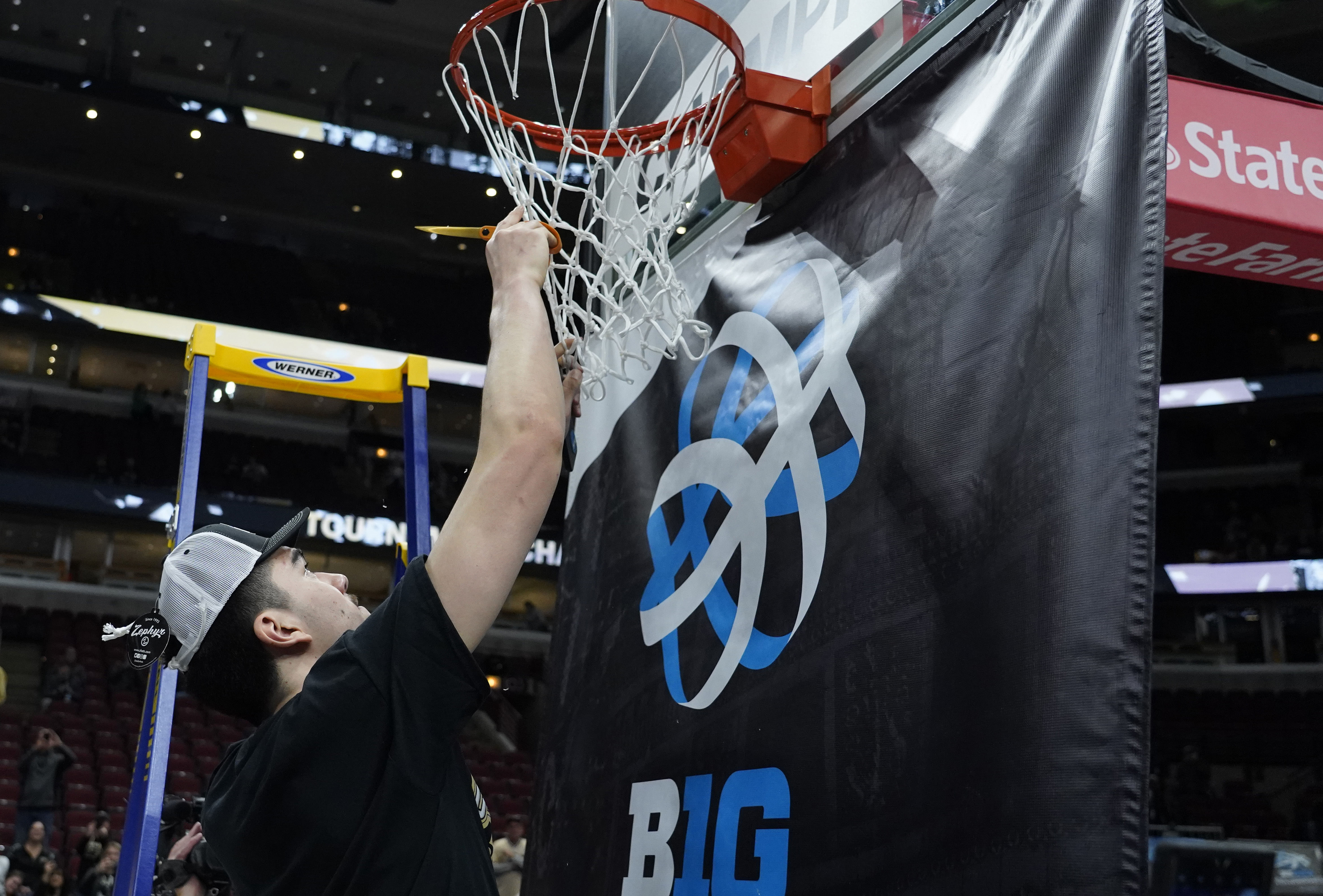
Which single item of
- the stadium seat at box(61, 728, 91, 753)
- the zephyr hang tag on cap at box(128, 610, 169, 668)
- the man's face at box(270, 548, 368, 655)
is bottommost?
the stadium seat at box(61, 728, 91, 753)

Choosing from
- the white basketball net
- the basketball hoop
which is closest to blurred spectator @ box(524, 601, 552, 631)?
the white basketball net

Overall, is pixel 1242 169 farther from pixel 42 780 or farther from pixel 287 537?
pixel 42 780

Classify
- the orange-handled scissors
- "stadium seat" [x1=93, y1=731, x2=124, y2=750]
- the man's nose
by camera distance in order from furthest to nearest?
"stadium seat" [x1=93, y1=731, x2=124, y2=750], the orange-handled scissors, the man's nose

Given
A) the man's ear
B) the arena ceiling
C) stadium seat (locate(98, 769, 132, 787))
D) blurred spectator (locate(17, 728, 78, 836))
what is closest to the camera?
the man's ear

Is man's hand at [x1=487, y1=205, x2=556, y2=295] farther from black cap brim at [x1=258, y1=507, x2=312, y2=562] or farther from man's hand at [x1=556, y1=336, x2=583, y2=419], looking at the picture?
black cap brim at [x1=258, y1=507, x2=312, y2=562]

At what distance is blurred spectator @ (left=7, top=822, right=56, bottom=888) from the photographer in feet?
30.0

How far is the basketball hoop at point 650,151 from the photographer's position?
115 inches

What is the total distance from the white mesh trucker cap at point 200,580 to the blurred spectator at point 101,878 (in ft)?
26.3

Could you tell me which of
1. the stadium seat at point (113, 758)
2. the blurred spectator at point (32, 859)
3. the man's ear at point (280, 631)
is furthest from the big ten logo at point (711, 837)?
the stadium seat at point (113, 758)

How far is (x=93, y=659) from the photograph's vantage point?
17797 millimetres

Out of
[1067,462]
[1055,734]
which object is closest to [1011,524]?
[1067,462]

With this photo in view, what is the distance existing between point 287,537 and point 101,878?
27.2 ft

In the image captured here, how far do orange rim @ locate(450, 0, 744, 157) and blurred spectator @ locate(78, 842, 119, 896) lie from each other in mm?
7623

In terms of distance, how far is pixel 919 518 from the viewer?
7.98 feet
